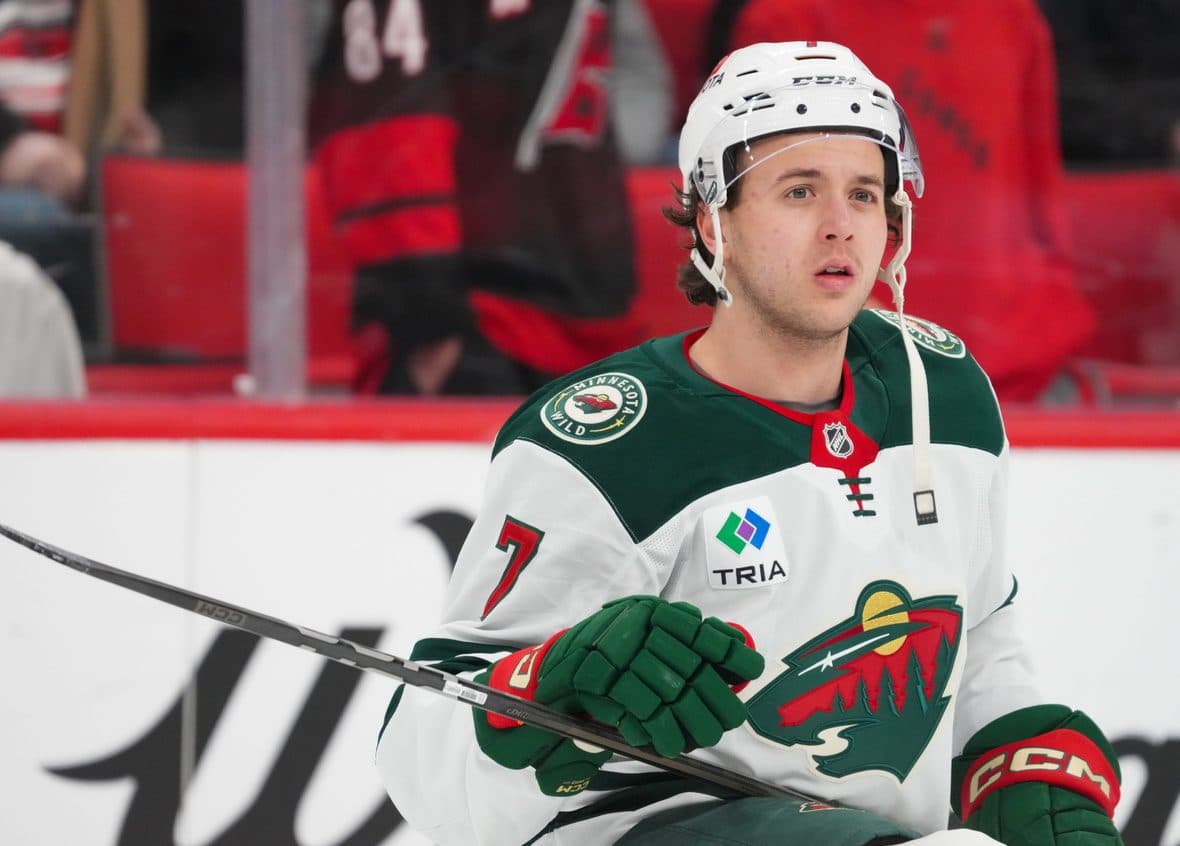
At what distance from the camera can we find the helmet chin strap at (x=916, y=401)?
5.49 ft

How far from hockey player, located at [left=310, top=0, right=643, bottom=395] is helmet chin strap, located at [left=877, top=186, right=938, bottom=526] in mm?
1033

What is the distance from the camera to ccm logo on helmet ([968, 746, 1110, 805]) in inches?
66.4

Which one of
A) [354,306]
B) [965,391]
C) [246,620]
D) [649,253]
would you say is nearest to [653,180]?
[649,253]

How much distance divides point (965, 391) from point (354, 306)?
1.26 metres

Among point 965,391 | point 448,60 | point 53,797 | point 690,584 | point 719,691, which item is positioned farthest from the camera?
point 448,60

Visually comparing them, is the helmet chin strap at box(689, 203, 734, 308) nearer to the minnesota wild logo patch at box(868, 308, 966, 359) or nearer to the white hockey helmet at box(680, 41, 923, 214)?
the white hockey helmet at box(680, 41, 923, 214)

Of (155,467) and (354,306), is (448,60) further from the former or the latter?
(155,467)

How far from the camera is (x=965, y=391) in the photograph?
1798mm

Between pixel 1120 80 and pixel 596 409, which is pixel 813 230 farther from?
pixel 1120 80

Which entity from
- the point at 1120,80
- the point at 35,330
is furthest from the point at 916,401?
the point at 35,330

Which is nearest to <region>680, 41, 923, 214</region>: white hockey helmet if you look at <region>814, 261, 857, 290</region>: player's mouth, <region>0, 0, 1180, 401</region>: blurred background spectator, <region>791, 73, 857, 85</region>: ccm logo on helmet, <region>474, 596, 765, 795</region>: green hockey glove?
<region>791, 73, 857, 85</region>: ccm logo on helmet

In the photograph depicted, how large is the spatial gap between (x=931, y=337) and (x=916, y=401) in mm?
168

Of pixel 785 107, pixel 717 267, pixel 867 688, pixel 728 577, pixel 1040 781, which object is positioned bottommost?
pixel 1040 781

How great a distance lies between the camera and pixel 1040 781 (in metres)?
1.68
